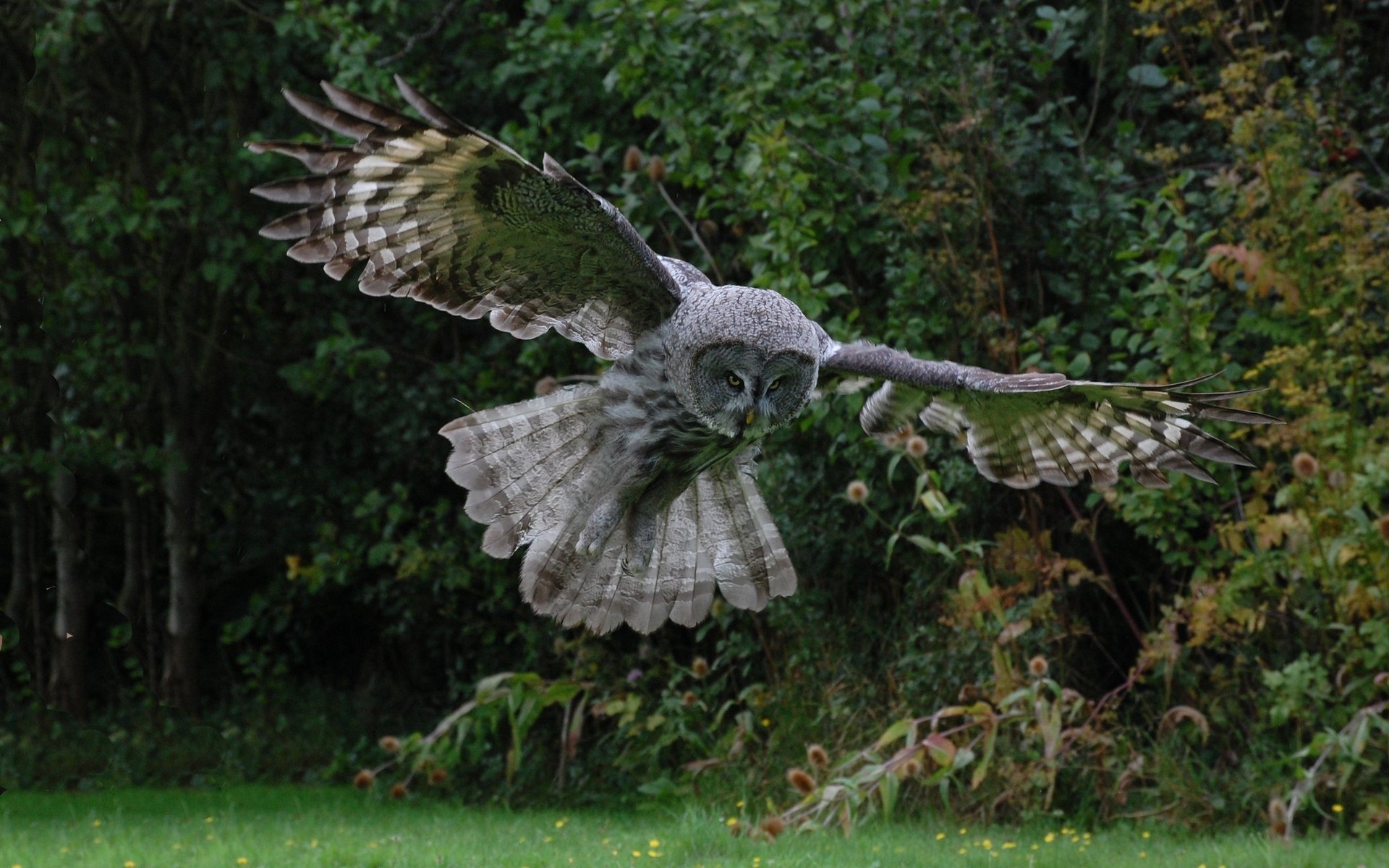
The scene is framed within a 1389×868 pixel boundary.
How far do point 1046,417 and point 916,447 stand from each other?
96 centimetres

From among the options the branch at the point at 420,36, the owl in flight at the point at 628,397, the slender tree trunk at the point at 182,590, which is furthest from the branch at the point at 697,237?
the slender tree trunk at the point at 182,590

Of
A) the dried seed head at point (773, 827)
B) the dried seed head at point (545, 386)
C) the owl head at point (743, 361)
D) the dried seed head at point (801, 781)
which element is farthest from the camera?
the dried seed head at point (545, 386)

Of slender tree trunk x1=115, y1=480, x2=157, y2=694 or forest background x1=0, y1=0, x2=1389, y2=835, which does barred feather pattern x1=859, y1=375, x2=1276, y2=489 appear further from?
slender tree trunk x1=115, y1=480, x2=157, y2=694

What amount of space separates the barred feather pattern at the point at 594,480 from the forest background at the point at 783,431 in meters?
0.67

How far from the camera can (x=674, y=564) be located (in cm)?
468

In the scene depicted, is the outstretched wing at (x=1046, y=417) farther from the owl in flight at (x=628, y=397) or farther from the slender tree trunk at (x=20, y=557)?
the slender tree trunk at (x=20, y=557)

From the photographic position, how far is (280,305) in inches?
348

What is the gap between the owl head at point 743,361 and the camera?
159 inches

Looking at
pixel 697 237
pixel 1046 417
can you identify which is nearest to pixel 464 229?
pixel 1046 417

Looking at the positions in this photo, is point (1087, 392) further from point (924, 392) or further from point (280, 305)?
point (280, 305)

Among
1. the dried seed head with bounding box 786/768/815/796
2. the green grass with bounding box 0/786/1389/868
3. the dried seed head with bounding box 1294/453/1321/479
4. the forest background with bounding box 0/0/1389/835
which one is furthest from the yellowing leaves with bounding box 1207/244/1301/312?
the dried seed head with bounding box 786/768/815/796

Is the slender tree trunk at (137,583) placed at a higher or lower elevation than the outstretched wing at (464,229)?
lower

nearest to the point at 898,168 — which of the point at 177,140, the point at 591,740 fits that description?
the point at 591,740

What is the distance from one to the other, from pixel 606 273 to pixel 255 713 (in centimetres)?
535
